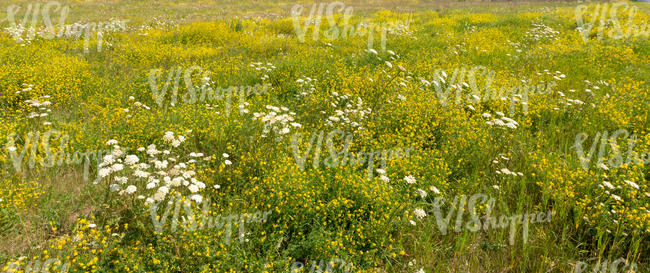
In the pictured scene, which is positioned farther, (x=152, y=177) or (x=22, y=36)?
(x=22, y=36)

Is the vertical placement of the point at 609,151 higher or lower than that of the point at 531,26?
lower

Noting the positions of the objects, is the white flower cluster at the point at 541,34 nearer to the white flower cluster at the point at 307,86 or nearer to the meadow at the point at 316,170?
the meadow at the point at 316,170

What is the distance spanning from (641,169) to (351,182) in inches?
153

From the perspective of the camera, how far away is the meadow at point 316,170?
293cm

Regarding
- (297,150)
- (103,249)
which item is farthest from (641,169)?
(103,249)

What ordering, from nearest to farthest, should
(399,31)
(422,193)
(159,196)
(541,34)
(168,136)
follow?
(159,196) < (422,193) < (168,136) < (541,34) < (399,31)

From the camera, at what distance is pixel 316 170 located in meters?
3.77

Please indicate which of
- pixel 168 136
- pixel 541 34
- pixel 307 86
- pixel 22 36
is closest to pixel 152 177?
pixel 168 136

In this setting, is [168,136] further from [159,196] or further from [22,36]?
[22,36]

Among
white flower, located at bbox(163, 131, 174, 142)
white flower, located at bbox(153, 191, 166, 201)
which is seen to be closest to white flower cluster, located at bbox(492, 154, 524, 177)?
white flower, located at bbox(153, 191, 166, 201)

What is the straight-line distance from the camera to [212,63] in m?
7.76

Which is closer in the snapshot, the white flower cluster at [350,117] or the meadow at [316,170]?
the meadow at [316,170]

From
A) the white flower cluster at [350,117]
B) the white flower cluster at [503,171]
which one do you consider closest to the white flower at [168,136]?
the white flower cluster at [350,117]

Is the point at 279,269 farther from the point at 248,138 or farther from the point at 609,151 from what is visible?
the point at 609,151
